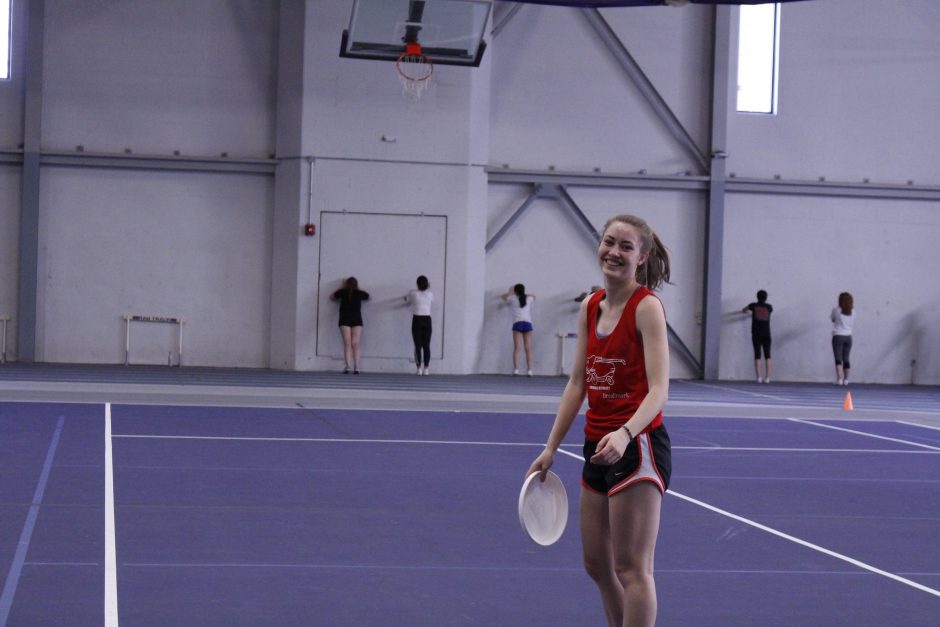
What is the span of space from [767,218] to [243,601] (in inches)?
799

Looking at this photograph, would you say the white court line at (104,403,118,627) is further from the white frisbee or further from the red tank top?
the red tank top

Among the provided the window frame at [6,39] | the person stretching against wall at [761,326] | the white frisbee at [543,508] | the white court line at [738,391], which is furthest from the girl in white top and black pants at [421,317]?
the white frisbee at [543,508]

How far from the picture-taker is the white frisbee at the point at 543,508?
4.57 meters

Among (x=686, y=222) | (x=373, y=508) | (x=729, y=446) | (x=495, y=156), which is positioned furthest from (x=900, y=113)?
(x=373, y=508)

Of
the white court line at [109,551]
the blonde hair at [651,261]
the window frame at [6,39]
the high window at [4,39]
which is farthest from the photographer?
the high window at [4,39]

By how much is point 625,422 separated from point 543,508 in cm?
65

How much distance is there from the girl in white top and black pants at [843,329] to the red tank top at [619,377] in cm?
1992

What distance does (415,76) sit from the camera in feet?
68.5

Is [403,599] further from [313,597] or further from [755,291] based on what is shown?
[755,291]

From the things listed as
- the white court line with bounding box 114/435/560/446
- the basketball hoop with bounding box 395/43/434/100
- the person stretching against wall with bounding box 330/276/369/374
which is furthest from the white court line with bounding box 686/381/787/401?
the white court line with bounding box 114/435/560/446

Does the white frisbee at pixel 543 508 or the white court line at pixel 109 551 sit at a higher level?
the white frisbee at pixel 543 508

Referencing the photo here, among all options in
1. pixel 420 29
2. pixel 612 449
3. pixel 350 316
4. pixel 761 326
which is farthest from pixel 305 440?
pixel 761 326

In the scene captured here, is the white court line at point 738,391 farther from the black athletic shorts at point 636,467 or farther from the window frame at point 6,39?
the black athletic shorts at point 636,467

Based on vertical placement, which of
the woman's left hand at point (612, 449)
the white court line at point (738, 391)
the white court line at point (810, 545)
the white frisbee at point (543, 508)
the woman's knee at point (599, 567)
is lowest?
the white court line at point (738, 391)
